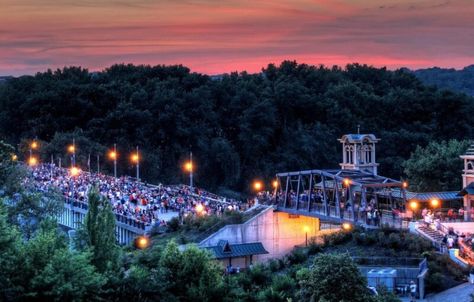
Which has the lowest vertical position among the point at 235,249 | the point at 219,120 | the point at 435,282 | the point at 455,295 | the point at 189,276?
the point at 235,249

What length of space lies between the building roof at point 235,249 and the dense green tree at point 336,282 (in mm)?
18462

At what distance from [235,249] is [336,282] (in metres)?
21.1

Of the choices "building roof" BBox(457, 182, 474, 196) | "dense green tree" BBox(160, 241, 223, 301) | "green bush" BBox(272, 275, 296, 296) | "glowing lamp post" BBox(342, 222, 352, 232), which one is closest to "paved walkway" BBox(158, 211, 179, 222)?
"glowing lamp post" BBox(342, 222, 352, 232)

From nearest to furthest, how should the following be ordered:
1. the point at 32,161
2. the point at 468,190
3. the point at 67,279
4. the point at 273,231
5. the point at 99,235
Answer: the point at 67,279 < the point at 99,235 < the point at 468,190 < the point at 273,231 < the point at 32,161

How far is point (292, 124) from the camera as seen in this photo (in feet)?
359

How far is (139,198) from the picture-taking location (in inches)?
2395

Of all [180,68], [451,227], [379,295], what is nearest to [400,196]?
[451,227]

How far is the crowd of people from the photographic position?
5691 centimetres

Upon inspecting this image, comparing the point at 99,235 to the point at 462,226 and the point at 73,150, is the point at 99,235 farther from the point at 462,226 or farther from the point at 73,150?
the point at 73,150

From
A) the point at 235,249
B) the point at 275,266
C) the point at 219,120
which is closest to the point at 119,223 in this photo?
the point at 235,249

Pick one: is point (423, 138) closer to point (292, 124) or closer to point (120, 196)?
point (292, 124)

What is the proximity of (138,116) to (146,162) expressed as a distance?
19.3ft

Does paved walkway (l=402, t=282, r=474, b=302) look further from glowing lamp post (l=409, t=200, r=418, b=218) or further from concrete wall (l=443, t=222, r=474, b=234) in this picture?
glowing lamp post (l=409, t=200, r=418, b=218)

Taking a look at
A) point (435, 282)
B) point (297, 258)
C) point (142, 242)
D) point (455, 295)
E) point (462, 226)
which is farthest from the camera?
point (142, 242)
